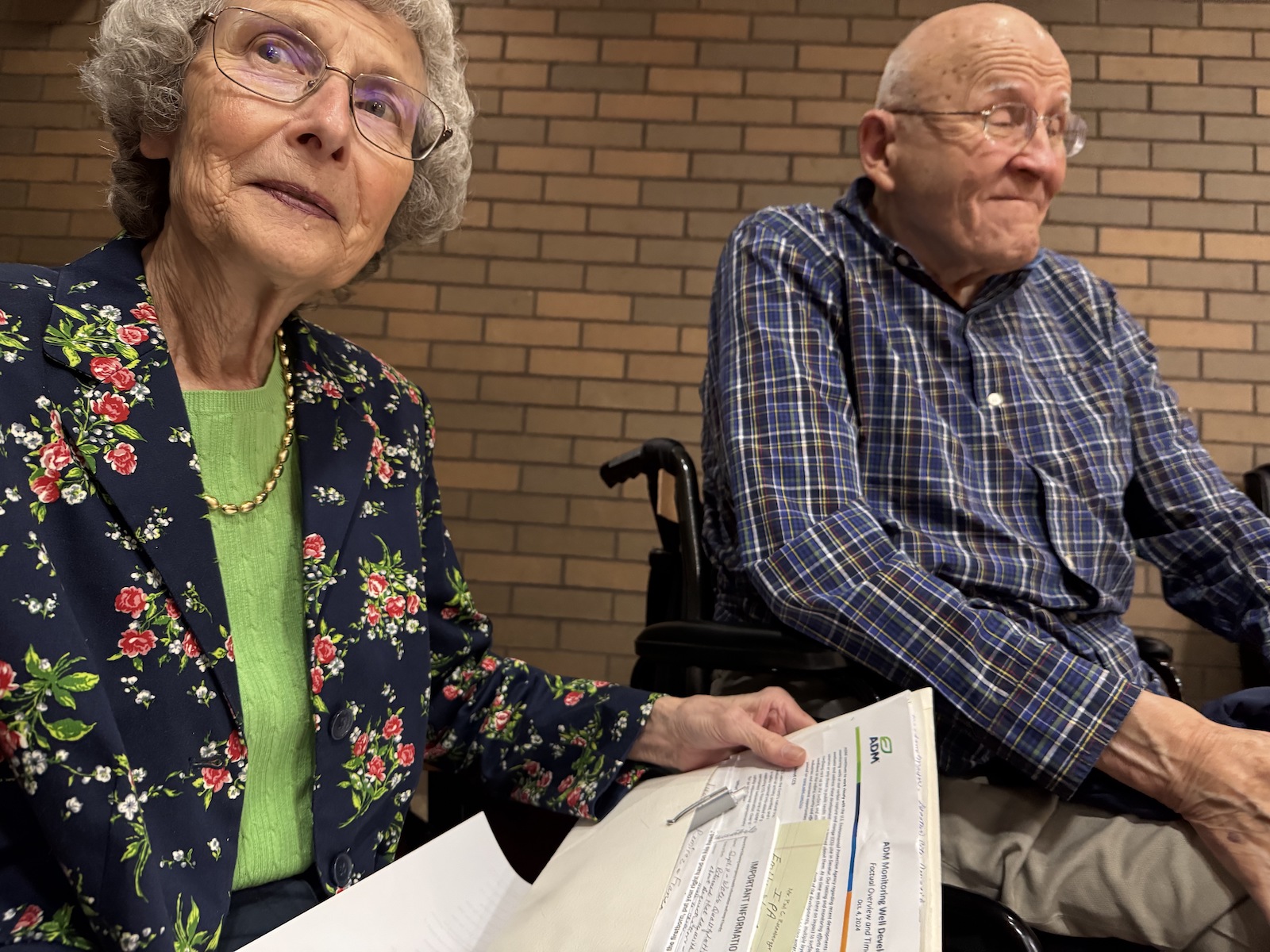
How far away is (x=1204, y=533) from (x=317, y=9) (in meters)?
1.69

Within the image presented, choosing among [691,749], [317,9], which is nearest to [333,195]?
[317,9]

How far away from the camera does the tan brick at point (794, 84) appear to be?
3414 millimetres

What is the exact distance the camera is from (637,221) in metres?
3.46

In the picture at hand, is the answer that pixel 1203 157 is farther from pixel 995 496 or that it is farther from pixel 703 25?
pixel 995 496

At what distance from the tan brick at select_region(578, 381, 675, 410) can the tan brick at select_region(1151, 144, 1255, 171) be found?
6.37ft

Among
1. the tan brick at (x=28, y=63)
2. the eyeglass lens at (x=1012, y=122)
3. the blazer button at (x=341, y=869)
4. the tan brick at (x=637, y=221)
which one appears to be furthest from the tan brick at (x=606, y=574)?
the tan brick at (x=28, y=63)

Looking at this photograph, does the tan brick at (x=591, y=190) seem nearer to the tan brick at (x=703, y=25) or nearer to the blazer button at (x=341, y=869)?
the tan brick at (x=703, y=25)

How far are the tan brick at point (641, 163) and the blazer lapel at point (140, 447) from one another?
2721mm

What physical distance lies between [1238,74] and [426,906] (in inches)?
151

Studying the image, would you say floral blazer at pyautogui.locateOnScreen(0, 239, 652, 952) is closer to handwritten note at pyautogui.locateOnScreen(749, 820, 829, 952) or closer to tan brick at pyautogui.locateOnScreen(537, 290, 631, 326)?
handwritten note at pyautogui.locateOnScreen(749, 820, 829, 952)

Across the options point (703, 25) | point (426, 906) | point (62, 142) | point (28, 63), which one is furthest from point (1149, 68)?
point (28, 63)

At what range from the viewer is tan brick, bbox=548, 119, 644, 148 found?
3471 millimetres

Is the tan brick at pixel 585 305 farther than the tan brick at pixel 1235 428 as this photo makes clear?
Yes

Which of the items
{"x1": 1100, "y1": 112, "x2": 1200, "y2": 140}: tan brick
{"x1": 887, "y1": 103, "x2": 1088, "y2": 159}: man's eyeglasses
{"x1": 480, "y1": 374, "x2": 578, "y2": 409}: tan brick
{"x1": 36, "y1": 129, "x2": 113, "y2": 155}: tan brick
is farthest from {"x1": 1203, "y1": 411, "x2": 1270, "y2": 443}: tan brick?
{"x1": 36, "y1": 129, "x2": 113, "y2": 155}: tan brick
